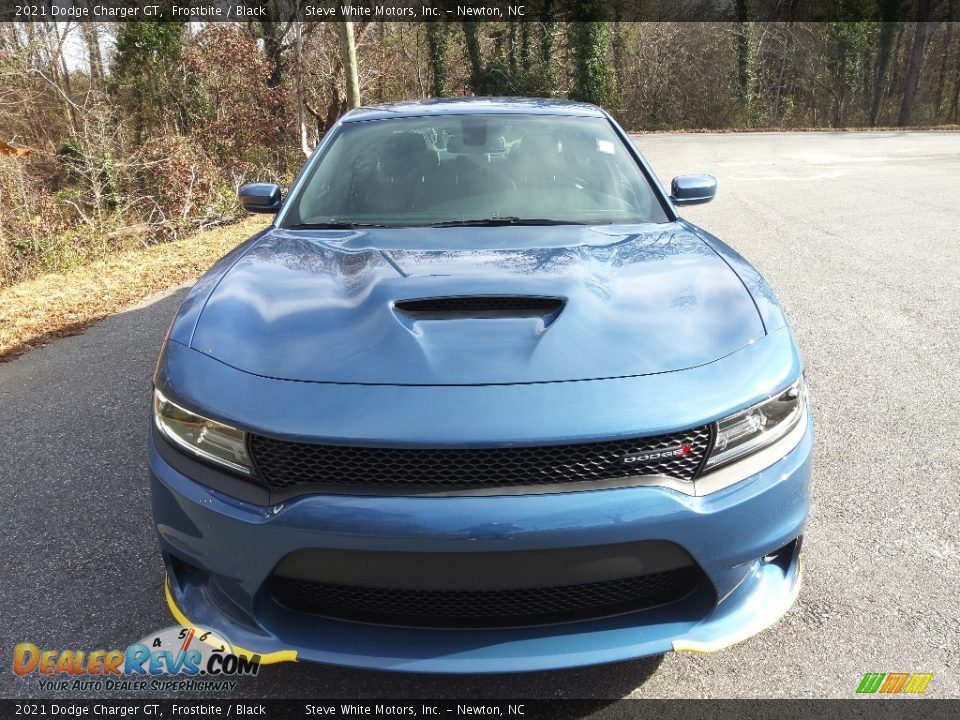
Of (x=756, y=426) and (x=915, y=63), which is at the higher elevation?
(x=915, y=63)

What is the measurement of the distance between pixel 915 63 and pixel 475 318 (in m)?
38.4

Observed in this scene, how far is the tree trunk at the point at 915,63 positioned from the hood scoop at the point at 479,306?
36.7m

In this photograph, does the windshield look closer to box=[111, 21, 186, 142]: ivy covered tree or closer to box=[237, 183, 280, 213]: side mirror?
box=[237, 183, 280, 213]: side mirror

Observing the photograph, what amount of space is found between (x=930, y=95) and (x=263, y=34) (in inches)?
1187

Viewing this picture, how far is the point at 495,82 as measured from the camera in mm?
33469

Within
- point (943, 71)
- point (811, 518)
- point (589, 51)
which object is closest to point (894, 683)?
point (811, 518)

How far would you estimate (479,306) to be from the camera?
205 cm

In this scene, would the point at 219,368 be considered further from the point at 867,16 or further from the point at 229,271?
the point at 867,16

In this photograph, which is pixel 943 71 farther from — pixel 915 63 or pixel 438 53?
pixel 438 53

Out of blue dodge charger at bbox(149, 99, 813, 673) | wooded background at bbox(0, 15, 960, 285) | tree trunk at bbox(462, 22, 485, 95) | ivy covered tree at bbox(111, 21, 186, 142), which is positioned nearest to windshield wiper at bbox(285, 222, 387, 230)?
blue dodge charger at bbox(149, 99, 813, 673)

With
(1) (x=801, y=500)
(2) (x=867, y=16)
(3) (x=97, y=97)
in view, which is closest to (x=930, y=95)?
(2) (x=867, y=16)

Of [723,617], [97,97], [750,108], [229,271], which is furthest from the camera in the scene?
[750,108]

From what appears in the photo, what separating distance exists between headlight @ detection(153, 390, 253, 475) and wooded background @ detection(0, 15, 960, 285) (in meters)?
7.06

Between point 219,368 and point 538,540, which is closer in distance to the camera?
point 538,540
